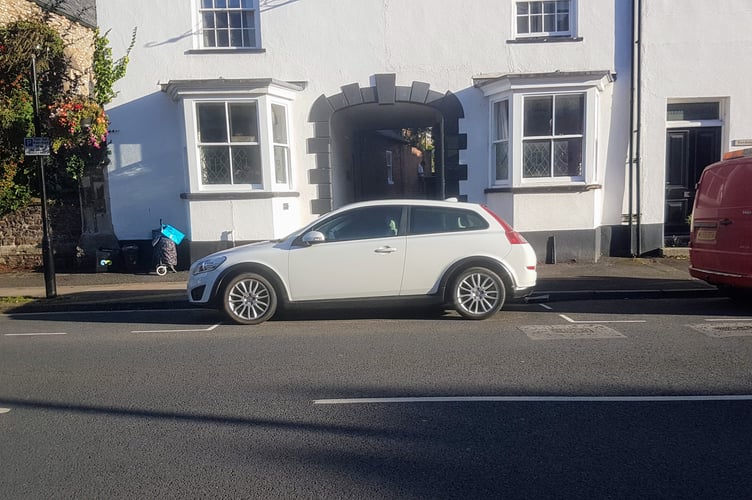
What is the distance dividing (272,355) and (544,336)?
10.3 feet

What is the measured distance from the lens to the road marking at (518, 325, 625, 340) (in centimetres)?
747

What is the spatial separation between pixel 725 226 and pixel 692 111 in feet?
20.0

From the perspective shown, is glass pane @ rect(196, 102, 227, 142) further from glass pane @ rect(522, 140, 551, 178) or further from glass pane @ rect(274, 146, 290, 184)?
glass pane @ rect(522, 140, 551, 178)

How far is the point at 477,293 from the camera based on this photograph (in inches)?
334

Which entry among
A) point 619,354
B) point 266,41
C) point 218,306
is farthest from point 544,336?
point 266,41

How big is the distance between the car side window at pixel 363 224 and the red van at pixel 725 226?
4.44 metres

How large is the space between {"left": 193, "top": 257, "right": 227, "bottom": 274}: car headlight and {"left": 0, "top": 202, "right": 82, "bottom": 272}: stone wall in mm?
7117

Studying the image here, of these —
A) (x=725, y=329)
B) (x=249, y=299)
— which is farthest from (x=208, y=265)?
(x=725, y=329)

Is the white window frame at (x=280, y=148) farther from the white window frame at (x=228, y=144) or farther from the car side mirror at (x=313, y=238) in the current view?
the car side mirror at (x=313, y=238)

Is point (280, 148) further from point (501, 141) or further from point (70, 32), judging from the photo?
point (70, 32)

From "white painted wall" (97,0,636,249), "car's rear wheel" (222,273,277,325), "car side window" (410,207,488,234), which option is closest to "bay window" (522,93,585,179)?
"white painted wall" (97,0,636,249)

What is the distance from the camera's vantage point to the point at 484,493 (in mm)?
3693

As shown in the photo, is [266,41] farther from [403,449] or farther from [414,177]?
[414,177]

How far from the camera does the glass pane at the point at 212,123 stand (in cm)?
1334
